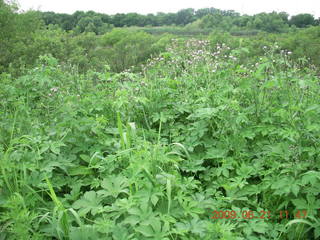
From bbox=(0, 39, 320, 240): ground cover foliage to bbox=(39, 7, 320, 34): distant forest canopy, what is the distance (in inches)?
1840

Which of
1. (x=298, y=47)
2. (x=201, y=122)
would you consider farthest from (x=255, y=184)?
(x=298, y=47)

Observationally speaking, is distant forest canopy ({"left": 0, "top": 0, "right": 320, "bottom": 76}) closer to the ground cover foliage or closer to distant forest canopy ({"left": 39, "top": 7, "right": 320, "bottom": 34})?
distant forest canopy ({"left": 39, "top": 7, "right": 320, "bottom": 34})

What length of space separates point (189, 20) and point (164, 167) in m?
86.1

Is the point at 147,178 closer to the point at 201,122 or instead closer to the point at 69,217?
the point at 69,217

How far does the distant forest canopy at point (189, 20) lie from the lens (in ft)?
201

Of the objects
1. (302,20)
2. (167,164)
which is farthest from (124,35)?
(167,164)

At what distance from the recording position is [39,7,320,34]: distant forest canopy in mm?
61219

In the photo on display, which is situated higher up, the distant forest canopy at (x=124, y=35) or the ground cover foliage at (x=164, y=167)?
the distant forest canopy at (x=124, y=35)

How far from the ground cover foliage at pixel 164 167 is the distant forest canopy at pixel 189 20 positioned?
46733 millimetres

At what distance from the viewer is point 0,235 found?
1.93 metres

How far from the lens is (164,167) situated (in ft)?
7.30
